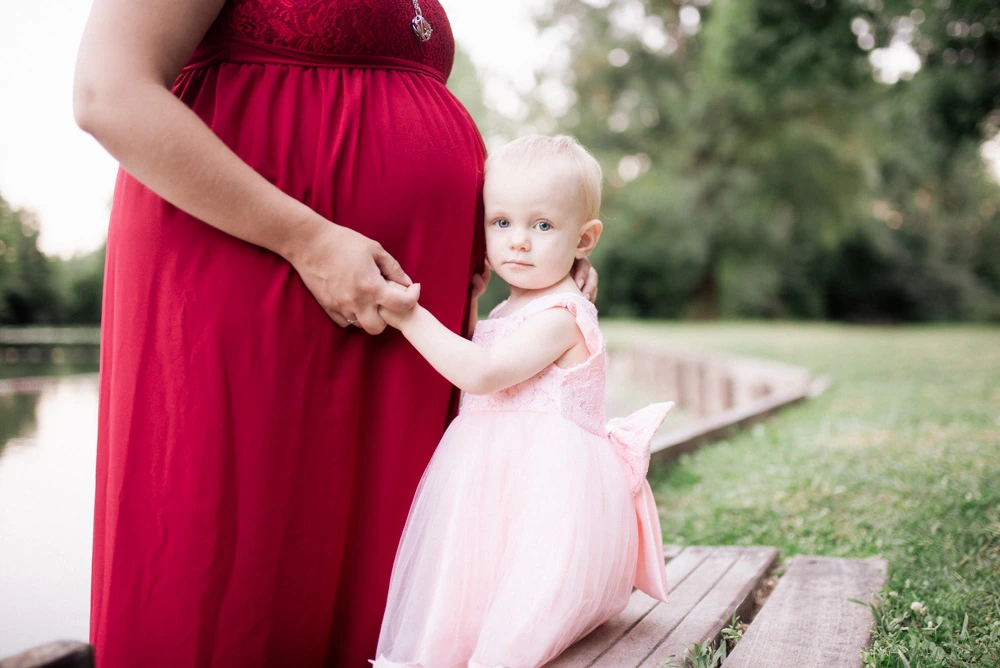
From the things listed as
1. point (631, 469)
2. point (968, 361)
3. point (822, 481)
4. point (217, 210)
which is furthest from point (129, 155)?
point (968, 361)

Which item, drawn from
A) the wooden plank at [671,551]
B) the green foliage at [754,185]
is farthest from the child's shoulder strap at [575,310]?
the green foliage at [754,185]

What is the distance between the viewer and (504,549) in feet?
5.36

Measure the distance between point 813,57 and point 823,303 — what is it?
2222 centimetres

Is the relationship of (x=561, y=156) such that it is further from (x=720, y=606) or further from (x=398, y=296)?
(x=720, y=606)

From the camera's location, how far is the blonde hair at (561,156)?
171 cm

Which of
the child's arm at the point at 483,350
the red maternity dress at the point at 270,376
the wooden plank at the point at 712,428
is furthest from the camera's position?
the wooden plank at the point at 712,428

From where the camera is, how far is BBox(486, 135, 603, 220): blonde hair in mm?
1713

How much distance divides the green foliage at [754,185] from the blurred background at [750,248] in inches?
3.2

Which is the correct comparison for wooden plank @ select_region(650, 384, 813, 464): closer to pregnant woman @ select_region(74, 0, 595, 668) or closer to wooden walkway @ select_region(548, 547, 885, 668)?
wooden walkway @ select_region(548, 547, 885, 668)

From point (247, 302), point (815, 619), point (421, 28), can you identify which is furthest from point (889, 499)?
point (247, 302)

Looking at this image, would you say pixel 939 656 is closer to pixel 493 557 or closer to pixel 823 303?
pixel 493 557

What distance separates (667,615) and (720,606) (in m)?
0.17

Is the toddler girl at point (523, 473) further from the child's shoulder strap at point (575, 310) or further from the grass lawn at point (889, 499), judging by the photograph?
the grass lawn at point (889, 499)

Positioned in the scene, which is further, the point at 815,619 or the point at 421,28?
the point at 815,619
